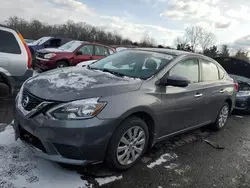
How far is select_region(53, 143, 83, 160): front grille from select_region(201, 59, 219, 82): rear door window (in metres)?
2.76

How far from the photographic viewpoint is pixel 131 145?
304cm

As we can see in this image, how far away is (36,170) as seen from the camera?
2.81 metres

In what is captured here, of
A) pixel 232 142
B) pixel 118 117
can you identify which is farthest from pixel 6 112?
pixel 232 142

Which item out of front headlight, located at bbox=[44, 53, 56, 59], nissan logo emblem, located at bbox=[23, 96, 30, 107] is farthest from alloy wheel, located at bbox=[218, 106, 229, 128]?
front headlight, located at bbox=[44, 53, 56, 59]

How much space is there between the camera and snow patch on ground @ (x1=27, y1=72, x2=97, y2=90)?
2822 mm

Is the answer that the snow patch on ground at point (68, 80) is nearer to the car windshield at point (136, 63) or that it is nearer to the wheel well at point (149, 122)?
the car windshield at point (136, 63)

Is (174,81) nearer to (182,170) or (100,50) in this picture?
(182,170)

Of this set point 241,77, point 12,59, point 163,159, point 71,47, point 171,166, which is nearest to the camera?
point 171,166

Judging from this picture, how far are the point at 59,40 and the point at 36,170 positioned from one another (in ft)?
43.0

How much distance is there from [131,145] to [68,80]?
1.16 metres

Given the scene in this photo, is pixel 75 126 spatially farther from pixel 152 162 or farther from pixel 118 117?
pixel 152 162

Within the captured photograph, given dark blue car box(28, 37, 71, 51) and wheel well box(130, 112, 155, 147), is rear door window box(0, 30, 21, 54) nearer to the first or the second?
wheel well box(130, 112, 155, 147)

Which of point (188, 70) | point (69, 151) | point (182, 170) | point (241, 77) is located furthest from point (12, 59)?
point (241, 77)

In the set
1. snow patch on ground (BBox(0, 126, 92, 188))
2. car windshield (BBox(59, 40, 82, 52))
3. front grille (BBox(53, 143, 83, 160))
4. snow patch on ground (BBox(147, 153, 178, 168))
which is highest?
car windshield (BBox(59, 40, 82, 52))
